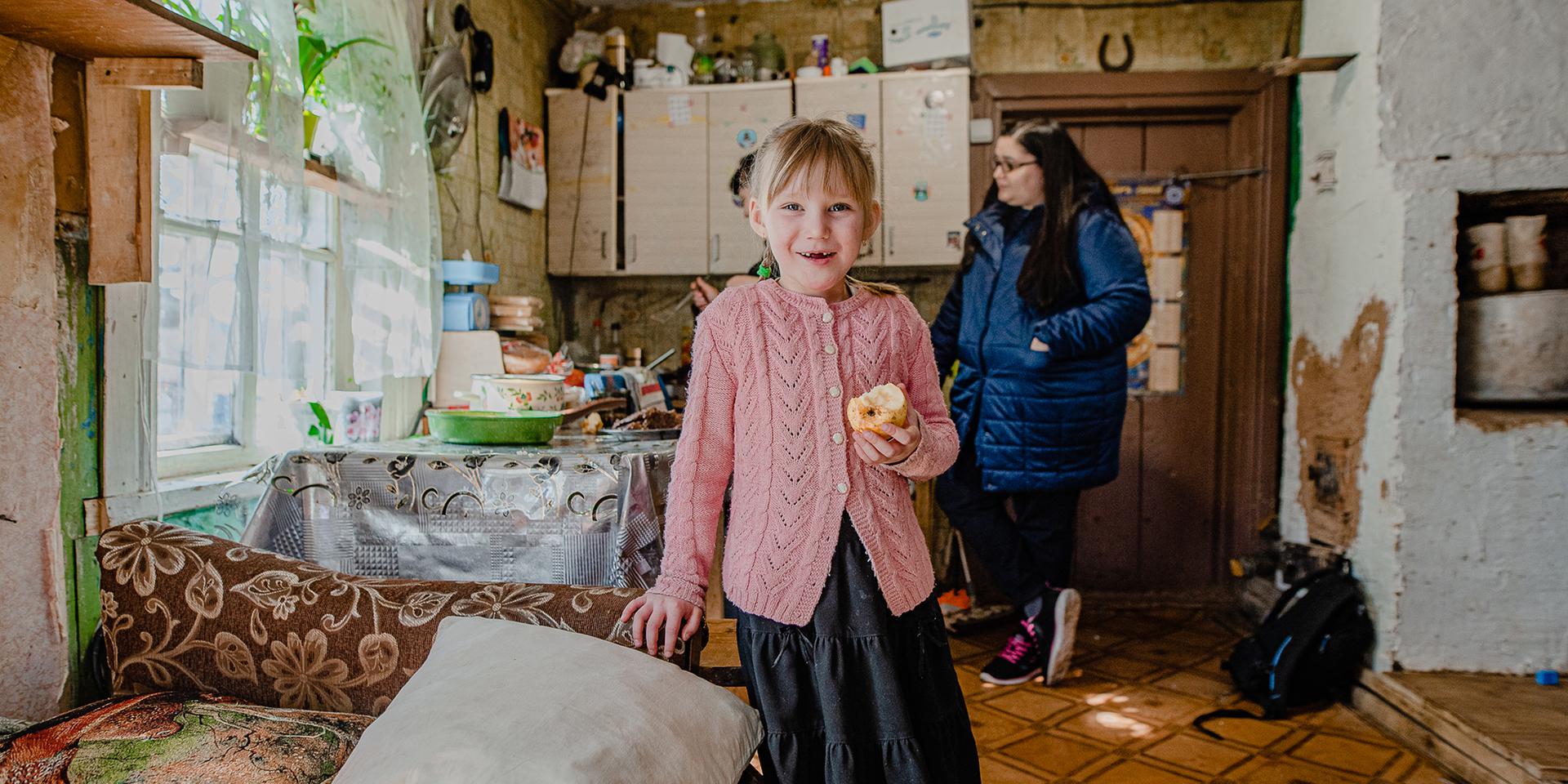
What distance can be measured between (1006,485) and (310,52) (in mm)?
2076

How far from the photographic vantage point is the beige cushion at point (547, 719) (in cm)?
78

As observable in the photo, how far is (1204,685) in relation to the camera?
2.85 metres

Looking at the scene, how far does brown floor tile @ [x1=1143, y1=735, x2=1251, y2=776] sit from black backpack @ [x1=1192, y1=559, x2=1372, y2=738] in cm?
14

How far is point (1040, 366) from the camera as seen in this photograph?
2.61m

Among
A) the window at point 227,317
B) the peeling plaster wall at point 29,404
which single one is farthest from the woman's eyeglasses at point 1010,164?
the peeling plaster wall at point 29,404

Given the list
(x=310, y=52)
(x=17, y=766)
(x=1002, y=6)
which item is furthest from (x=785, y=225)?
(x=1002, y=6)

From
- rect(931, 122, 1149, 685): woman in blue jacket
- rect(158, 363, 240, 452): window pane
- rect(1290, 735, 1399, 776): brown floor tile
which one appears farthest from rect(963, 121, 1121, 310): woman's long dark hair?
rect(158, 363, 240, 452): window pane

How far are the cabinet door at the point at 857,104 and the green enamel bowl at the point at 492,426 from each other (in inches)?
80.6

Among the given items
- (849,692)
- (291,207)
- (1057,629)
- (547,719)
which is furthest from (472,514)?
(1057,629)

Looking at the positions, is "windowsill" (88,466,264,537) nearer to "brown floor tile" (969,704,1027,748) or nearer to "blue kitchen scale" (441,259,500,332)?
"blue kitchen scale" (441,259,500,332)

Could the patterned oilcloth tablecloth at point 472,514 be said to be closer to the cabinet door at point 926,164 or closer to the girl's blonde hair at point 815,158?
the girl's blonde hair at point 815,158

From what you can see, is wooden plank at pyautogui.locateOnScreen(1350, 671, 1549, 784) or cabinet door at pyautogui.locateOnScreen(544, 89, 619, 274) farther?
cabinet door at pyautogui.locateOnScreen(544, 89, 619, 274)

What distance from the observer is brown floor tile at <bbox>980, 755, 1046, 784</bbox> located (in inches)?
85.0

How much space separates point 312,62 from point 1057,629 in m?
2.41
